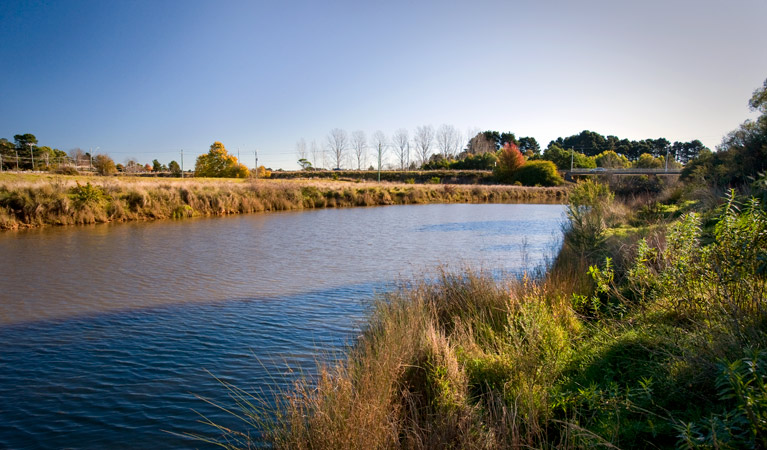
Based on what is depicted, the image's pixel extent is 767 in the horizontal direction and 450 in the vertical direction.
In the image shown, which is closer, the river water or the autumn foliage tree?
the river water

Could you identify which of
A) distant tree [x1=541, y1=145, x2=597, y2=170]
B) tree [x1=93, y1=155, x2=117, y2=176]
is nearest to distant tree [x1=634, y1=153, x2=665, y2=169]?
distant tree [x1=541, y1=145, x2=597, y2=170]

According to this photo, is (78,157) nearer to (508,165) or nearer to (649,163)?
(508,165)

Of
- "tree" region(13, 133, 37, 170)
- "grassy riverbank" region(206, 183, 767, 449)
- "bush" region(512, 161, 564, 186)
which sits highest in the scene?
"tree" region(13, 133, 37, 170)

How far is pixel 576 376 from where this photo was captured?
487 cm

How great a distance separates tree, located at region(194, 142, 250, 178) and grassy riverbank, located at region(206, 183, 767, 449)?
62.6 metres

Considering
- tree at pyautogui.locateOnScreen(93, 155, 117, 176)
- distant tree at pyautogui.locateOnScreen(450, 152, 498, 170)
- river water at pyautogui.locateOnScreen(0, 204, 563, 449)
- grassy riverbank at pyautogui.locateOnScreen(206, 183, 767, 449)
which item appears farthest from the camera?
distant tree at pyautogui.locateOnScreen(450, 152, 498, 170)

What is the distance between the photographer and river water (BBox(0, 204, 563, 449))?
5.34m

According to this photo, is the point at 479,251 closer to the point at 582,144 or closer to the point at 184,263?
the point at 184,263

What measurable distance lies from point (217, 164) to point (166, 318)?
61643 millimetres

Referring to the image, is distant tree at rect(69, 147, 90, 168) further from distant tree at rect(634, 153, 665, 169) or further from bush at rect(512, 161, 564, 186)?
distant tree at rect(634, 153, 665, 169)

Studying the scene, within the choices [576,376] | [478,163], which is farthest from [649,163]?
[576,376]

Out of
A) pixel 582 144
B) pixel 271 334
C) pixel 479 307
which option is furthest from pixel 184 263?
pixel 582 144

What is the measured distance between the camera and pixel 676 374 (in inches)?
161

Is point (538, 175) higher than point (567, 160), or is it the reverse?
Result: point (567, 160)
